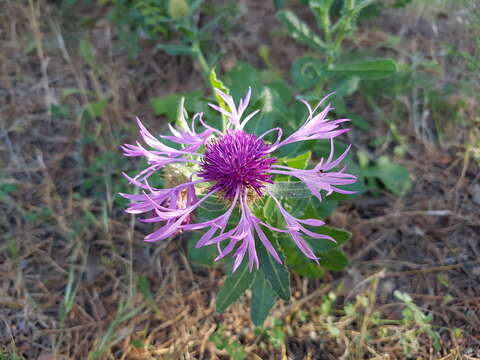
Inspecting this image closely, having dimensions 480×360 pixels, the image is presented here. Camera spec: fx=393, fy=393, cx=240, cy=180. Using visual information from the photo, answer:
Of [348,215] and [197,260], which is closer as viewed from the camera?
[197,260]

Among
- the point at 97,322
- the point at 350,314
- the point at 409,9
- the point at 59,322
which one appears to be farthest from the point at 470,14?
the point at 59,322

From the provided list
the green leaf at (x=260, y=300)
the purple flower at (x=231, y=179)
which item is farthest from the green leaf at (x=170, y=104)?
the green leaf at (x=260, y=300)

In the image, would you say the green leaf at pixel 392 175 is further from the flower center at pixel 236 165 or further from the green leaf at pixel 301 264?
the flower center at pixel 236 165

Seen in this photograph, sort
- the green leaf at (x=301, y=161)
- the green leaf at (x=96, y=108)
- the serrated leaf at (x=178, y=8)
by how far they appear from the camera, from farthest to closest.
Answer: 1. the green leaf at (x=96, y=108)
2. the serrated leaf at (x=178, y=8)
3. the green leaf at (x=301, y=161)

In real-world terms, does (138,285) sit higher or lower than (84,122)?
lower

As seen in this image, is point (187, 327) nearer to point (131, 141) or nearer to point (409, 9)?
point (131, 141)

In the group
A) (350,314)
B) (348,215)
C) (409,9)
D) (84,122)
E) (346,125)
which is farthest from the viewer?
(409,9)

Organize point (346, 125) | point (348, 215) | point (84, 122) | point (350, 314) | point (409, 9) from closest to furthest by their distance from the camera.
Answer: point (350, 314)
point (348, 215)
point (346, 125)
point (84, 122)
point (409, 9)

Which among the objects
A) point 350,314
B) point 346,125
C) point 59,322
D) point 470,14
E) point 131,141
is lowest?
point 59,322
